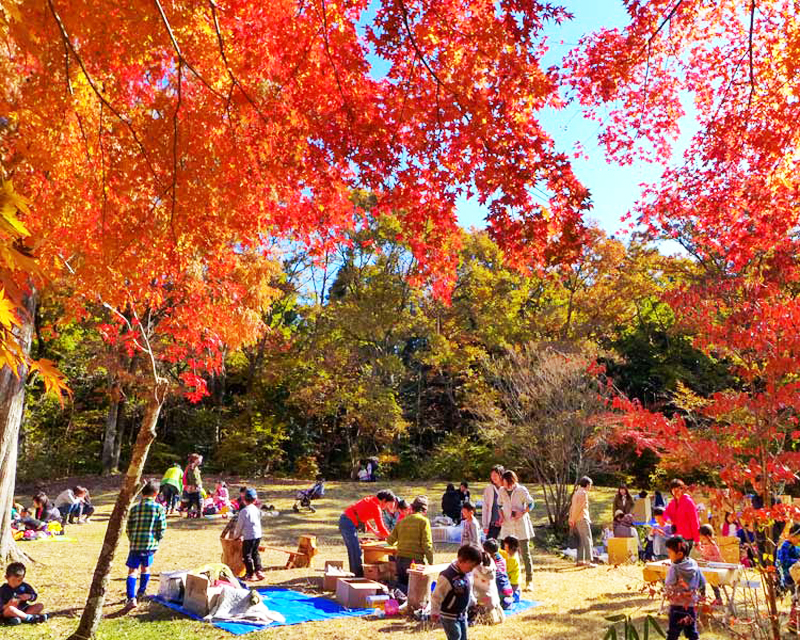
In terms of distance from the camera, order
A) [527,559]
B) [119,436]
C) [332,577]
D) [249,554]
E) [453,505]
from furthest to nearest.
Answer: [119,436]
[453,505]
[527,559]
[249,554]
[332,577]

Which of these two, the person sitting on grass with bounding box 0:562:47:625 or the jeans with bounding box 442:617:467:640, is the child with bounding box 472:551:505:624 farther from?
the person sitting on grass with bounding box 0:562:47:625

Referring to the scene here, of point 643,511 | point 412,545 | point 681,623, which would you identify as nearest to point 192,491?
point 412,545

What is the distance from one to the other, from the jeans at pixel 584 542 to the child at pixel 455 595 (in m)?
6.71

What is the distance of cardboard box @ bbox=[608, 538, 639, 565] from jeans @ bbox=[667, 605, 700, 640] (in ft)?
19.9

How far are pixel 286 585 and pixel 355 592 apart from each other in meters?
1.46

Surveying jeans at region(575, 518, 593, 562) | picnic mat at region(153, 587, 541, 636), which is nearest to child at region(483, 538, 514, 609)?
picnic mat at region(153, 587, 541, 636)

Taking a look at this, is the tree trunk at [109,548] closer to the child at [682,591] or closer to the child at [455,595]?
the child at [455,595]

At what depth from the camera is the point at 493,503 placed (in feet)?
→ 31.7

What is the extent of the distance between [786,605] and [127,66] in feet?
29.6

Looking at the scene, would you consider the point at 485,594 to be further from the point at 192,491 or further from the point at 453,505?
the point at 192,491

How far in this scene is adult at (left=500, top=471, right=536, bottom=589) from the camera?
28.3 ft

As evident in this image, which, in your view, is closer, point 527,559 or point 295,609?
point 295,609

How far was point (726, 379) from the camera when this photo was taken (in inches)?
894

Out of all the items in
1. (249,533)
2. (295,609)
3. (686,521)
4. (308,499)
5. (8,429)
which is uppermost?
(8,429)
